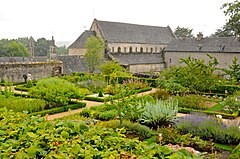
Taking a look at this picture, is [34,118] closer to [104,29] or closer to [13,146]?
[13,146]

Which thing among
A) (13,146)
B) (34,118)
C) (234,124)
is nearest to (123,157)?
(13,146)

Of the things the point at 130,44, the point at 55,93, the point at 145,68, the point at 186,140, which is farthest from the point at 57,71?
the point at 130,44

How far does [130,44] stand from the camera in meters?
43.7

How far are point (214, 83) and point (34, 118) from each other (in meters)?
16.5

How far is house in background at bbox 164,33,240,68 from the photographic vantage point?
36844 millimetres

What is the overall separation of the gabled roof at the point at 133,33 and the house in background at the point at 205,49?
15.9 ft

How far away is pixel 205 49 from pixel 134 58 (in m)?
9.67

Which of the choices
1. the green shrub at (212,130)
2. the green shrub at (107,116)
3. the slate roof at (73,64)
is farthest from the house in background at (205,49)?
the green shrub at (212,130)

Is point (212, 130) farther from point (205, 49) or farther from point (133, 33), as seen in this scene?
point (133, 33)

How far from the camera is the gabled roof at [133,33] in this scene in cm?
4169

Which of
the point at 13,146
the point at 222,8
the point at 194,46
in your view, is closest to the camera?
the point at 13,146

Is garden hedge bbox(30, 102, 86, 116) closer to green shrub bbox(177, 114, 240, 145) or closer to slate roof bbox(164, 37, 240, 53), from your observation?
green shrub bbox(177, 114, 240, 145)

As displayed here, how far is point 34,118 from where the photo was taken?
4.48 meters

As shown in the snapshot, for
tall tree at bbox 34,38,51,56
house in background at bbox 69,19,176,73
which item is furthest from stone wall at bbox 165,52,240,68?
tall tree at bbox 34,38,51,56
